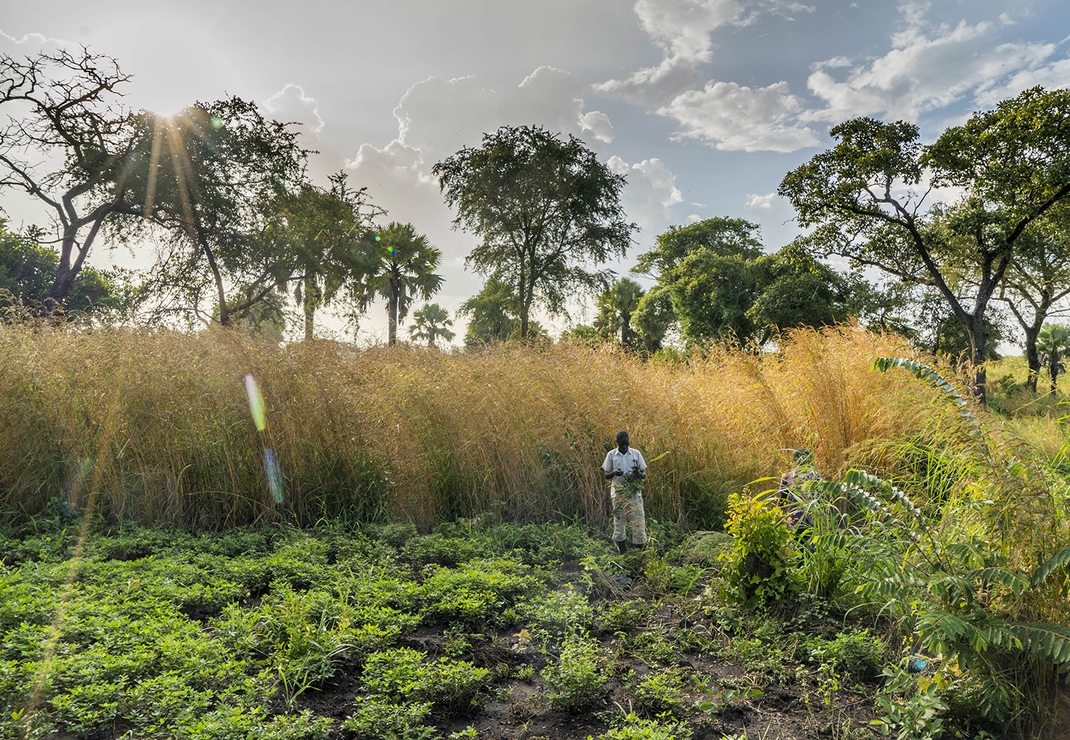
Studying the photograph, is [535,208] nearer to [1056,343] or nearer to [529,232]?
[529,232]

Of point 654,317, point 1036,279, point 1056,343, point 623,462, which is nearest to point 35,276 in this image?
point 654,317

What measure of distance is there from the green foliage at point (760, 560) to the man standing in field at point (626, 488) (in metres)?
1.09

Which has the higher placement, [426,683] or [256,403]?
[256,403]

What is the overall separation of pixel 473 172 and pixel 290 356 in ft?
69.8

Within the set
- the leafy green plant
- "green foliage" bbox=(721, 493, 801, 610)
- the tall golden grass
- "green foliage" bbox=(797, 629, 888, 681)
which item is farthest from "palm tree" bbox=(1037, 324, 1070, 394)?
the leafy green plant

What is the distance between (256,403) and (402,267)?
23.4 metres

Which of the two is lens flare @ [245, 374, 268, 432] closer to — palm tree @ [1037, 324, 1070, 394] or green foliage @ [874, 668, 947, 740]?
green foliage @ [874, 668, 947, 740]

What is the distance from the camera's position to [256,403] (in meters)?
5.81

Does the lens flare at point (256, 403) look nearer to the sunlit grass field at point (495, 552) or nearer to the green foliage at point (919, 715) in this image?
the sunlit grass field at point (495, 552)

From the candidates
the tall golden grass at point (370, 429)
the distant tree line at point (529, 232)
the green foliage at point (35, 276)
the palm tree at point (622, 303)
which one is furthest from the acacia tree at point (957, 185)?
the green foliage at point (35, 276)

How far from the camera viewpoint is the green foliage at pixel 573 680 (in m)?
2.84

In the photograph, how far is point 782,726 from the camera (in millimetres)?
2771

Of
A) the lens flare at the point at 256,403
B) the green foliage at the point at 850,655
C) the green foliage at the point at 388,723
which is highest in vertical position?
the lens flare at the point at 256,403

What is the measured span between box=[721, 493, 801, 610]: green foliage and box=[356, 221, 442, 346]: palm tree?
23810mm
